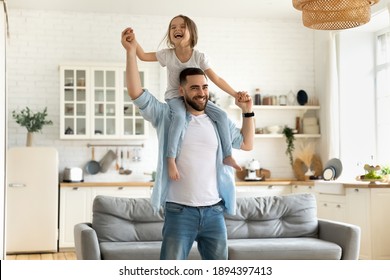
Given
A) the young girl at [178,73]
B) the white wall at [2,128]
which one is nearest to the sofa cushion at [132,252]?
the white wall at [2,128]

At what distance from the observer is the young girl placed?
2449mm

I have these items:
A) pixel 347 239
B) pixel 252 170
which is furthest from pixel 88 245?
pixel 252 170

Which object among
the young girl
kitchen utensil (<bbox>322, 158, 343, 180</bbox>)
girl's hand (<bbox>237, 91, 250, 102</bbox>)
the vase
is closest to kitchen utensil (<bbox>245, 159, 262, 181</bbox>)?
kitchen utensil (<bbox>322, 158, 343, 180</bbox>)

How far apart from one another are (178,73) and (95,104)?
5448 mm

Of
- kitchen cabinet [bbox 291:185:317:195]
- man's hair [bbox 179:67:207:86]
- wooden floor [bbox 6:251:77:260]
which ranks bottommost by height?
wooden floor [bbox 6:251:77:260]

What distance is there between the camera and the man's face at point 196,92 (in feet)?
7.90

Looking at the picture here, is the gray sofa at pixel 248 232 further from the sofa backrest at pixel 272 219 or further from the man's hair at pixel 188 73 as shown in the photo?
the man's hair at pixel 188 73

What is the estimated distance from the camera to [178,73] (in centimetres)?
255

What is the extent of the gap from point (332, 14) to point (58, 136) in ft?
15.6

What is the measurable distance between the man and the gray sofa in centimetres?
208

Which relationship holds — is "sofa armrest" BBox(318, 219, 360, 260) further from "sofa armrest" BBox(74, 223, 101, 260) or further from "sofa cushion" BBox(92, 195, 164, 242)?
"sofa armrest" BBox(74, 223, 101, 260)

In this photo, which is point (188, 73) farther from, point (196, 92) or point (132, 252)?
point (132, 252)

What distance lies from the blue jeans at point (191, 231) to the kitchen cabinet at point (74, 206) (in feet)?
16.9

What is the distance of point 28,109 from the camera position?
772 cm
